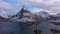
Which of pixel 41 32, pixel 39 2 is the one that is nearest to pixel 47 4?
pixel 39 2

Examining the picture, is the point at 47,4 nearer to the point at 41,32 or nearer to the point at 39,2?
the point at 39,2

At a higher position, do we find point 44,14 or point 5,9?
point 5,9

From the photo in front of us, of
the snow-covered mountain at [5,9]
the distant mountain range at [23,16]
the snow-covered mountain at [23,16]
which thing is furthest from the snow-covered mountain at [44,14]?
the snow-covered mountain at [5,9]

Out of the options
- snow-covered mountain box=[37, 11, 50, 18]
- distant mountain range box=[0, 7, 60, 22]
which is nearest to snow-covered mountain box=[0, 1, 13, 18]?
distant mountain range box=[0, 7, 60, 22]

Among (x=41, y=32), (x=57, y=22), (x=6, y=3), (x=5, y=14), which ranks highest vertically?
(x=6, y=3)

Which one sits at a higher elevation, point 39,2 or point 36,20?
point 39,2

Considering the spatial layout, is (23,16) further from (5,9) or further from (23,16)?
(5,9)

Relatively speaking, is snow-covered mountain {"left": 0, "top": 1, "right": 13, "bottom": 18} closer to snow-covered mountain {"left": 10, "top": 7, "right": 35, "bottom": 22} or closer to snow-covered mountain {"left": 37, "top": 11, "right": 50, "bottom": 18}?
snow-covered mountain {"left": 10, "top": 7, "right": 35, "bottom": 22}

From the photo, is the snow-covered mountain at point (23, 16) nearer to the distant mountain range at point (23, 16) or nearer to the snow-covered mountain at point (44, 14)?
the distant mountain range at point (23, 16)

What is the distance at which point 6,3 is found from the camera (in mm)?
2688

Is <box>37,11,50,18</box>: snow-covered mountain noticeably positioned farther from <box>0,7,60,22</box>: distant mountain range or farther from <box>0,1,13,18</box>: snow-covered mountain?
<box>0,1,13,18</box>: snow-covered mountain

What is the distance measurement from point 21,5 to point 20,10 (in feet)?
0.30

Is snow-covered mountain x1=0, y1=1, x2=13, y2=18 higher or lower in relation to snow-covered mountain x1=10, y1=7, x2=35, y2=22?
higher

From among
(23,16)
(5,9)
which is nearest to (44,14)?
(23,16)
